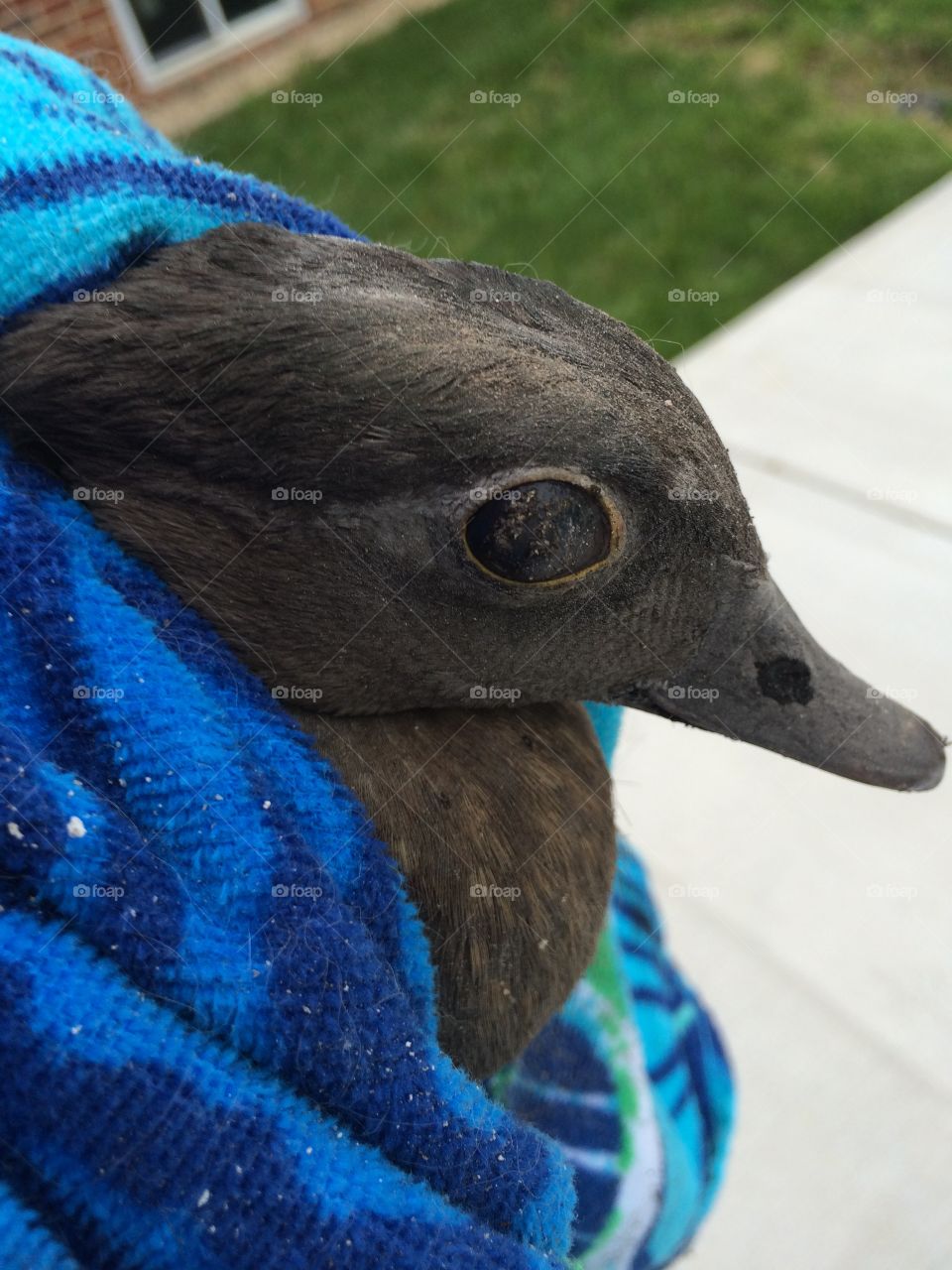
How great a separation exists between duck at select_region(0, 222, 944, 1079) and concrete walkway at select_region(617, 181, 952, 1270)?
109 centimetres

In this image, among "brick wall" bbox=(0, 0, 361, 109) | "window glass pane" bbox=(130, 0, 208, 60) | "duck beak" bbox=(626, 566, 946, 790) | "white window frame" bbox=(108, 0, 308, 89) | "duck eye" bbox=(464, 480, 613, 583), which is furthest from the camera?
"window glass pane" bbox=(130, 0, 208, 60)

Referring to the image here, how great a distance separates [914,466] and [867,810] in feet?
3.33

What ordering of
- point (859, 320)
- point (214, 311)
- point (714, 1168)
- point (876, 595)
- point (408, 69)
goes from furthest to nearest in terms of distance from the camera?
point (408, 69) < point (859, 320) < point (876, 595) < point (714, 1168) < point (214, 311)

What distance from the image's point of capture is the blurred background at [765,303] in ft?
6.26

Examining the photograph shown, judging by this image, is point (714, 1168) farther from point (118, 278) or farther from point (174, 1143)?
point (118, 278)

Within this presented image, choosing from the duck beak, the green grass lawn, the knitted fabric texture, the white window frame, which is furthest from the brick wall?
the duck beak

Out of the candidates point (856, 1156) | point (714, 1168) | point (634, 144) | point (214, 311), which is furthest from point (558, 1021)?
point (634, 144)

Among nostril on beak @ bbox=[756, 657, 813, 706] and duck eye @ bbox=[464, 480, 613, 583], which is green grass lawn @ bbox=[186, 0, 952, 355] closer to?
nostril on beak @ bbox=[756, 657, 813, 706]

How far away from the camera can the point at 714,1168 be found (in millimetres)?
1405

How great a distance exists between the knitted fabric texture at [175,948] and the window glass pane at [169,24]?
15.0ft

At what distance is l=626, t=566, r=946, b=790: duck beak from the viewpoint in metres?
0.85

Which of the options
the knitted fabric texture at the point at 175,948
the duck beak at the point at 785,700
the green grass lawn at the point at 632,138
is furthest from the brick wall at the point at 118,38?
the duck beak at the point at 785,700

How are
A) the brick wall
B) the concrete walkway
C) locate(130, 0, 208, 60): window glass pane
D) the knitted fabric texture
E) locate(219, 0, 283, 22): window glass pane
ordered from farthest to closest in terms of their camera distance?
locate(219, 0, 283, 22): window glass pane → locate(130, 0, 208, 60): window glass pane → the brick wall → the concrete walkway → the knitted fabric texture

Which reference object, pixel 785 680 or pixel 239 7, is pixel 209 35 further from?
pixel 785 680
